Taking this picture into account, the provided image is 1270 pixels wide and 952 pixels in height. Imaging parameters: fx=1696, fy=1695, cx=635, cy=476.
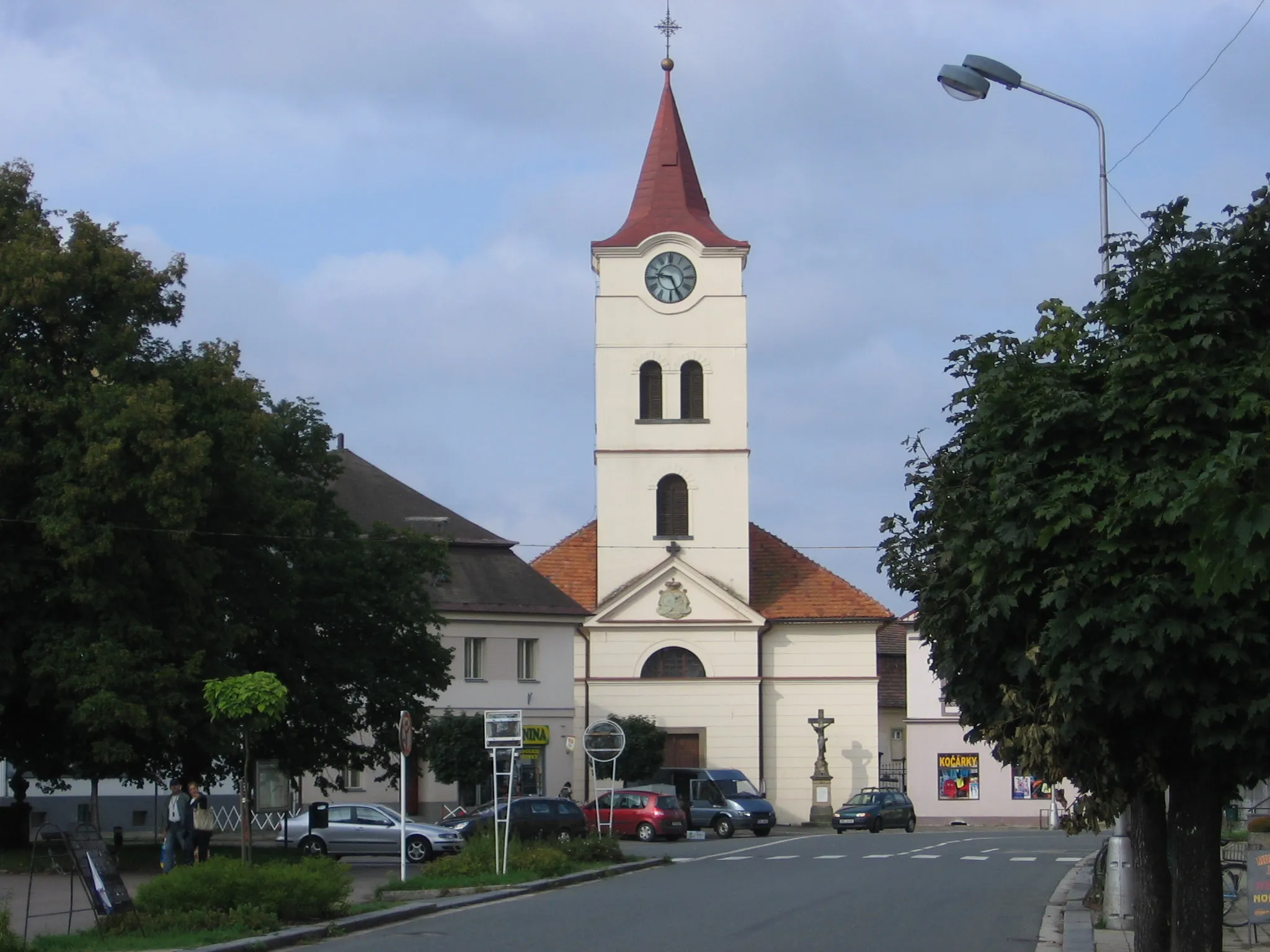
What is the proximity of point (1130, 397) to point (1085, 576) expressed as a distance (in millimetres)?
1309

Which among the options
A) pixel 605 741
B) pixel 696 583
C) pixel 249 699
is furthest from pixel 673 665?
pixel 249 699

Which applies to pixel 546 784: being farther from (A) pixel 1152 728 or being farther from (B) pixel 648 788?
(A) pixel 1152 728

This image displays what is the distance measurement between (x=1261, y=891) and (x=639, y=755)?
40883 mm

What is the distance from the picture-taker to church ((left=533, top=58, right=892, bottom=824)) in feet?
194

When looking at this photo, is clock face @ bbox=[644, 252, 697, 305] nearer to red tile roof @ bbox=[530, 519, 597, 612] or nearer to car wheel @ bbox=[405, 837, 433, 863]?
red tile roof @ bbox=[530, 519, 597, 612]

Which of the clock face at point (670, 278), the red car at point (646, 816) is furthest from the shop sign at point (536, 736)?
the clock face at point (670, 278)

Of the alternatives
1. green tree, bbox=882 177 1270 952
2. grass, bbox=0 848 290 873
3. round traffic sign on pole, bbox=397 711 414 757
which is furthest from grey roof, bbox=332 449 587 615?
green tree, bbox=882 177 1270 952

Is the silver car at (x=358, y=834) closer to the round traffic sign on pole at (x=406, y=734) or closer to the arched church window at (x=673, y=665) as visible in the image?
the round traffic sign on pole at (x=406, y=734)

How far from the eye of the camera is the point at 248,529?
32969mm

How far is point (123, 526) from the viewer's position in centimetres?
2869

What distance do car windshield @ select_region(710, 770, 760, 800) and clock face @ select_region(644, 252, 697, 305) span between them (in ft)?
57.1

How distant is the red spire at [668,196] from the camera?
60.6 meters

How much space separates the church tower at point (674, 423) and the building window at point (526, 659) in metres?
4.02

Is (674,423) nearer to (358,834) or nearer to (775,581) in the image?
(775,581)
